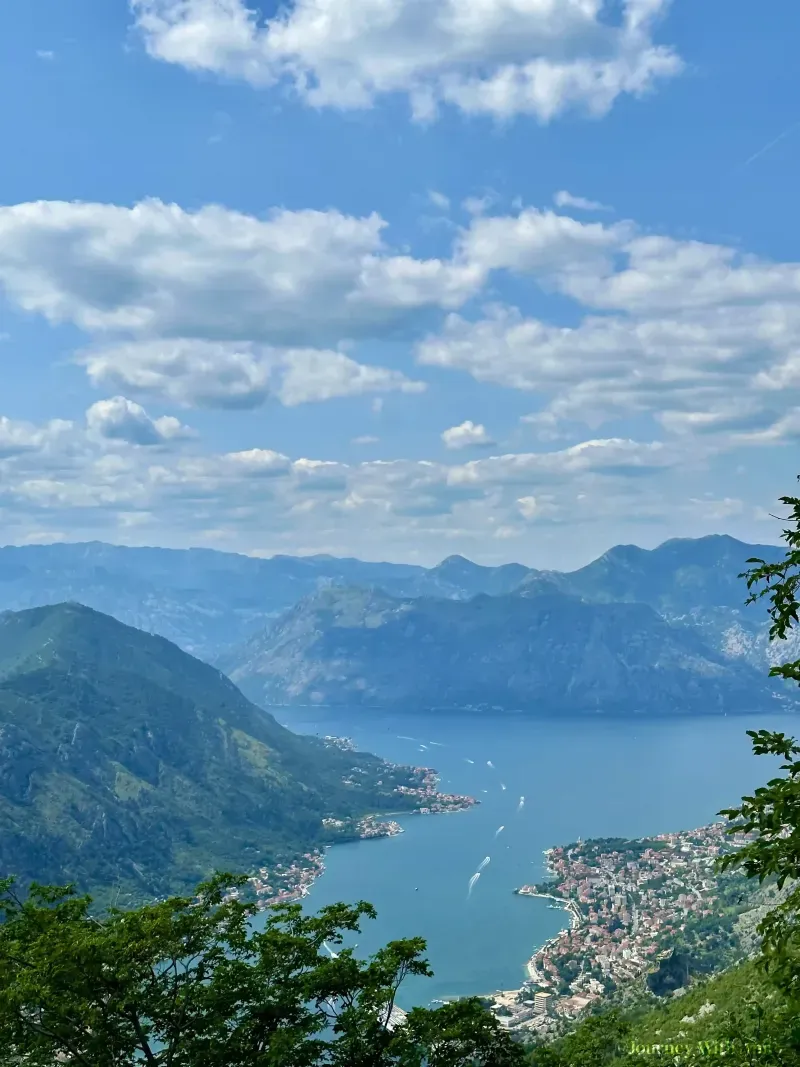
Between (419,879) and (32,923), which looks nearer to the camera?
(32,923)

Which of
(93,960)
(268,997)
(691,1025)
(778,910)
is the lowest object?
(691,1025)

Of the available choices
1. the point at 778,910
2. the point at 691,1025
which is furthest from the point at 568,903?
the point at 778,910

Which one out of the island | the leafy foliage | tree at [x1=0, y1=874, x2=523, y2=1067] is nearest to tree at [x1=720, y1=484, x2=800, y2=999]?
the leafy foliage

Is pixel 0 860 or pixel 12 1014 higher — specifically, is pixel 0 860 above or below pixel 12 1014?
below

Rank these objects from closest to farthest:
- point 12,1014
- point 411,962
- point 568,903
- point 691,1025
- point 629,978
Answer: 1. point 12,1014
2. point 411,962
3. point 691,1025
4. point 629,978
5. point 568,903

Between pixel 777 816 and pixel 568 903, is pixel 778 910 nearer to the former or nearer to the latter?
pixel 777 816
